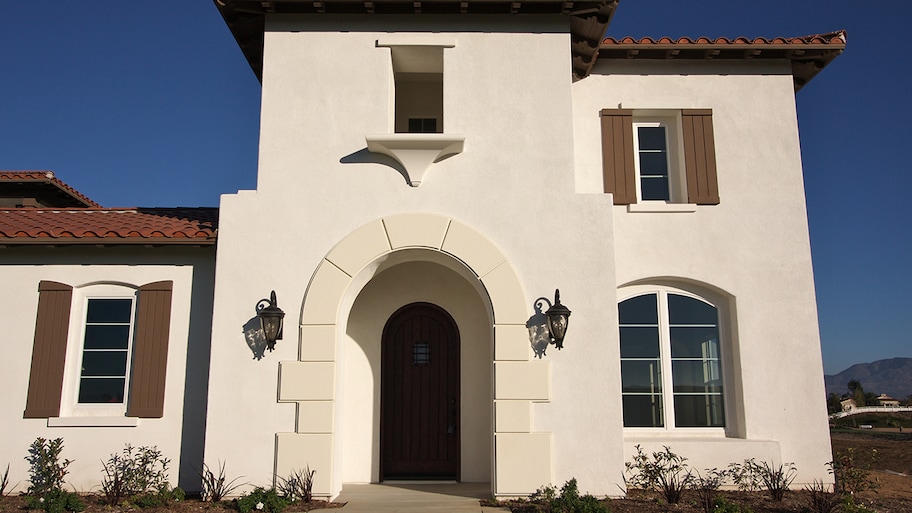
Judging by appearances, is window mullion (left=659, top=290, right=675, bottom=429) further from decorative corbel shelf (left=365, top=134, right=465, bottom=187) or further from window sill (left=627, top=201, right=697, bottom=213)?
decorative corbel shelf (left=365, top=134, right=465, bottom=187)

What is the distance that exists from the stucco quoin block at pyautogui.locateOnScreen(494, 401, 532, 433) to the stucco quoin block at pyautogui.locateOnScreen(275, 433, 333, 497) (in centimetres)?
221

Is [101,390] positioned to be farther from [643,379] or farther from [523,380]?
[643,379]

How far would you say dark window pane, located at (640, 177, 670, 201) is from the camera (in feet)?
36.5

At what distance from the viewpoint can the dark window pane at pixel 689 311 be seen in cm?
1055

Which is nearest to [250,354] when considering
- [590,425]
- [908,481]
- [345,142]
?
[345,142]

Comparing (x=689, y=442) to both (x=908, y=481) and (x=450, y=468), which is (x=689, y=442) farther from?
(x=908, y=481)

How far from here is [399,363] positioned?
36.6 ft

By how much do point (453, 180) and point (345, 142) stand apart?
1633mm

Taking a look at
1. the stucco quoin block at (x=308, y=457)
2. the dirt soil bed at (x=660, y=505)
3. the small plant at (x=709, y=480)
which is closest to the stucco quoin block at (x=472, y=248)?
the stucco quoin block at (x=308, y=457)

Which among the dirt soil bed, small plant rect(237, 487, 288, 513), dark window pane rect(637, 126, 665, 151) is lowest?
the dirt soil bed

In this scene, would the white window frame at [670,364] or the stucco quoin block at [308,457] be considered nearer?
the stucco quoin block at [308,457]

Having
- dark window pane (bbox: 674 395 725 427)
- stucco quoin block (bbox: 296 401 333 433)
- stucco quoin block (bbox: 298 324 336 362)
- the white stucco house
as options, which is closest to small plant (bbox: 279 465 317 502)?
the white stucco house

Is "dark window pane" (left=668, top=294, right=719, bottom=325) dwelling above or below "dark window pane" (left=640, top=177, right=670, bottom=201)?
below

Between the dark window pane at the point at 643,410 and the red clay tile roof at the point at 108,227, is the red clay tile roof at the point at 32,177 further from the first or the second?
the dark window pane at the point at 643,410
